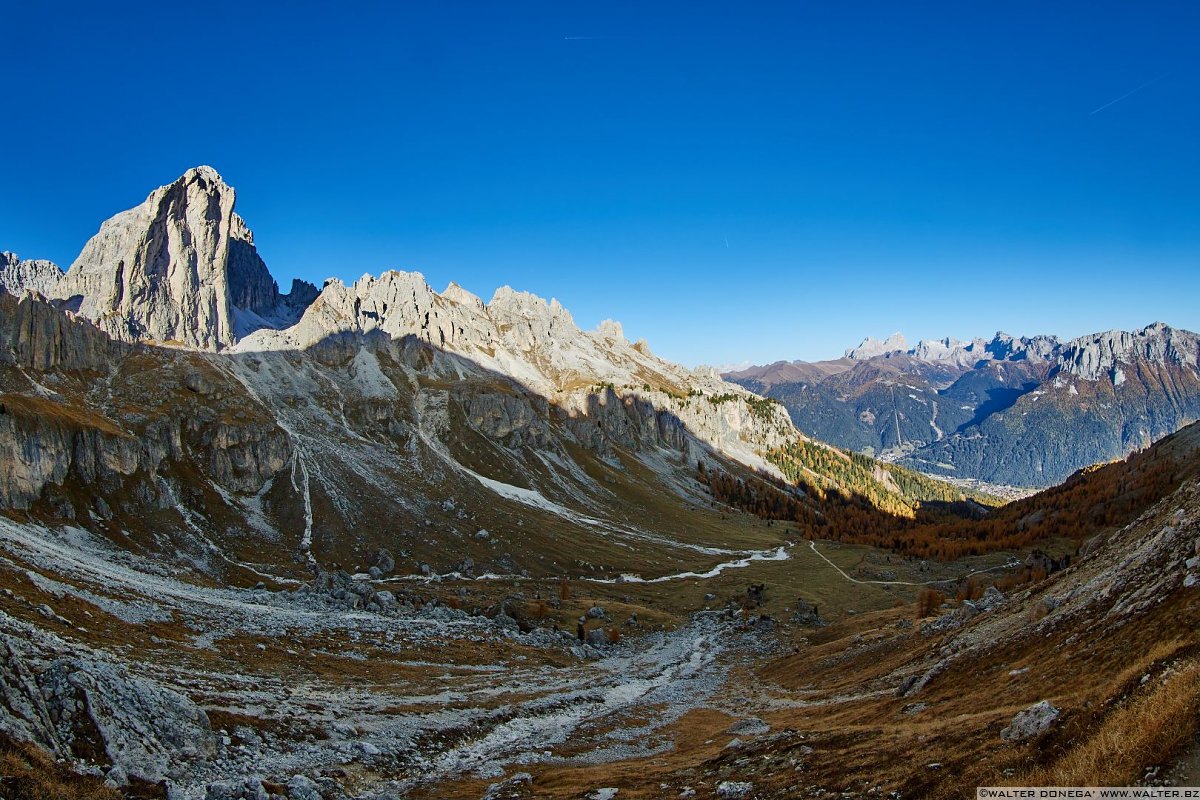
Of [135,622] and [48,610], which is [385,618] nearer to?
[135,622]

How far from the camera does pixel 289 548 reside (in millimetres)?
117625

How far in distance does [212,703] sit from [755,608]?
101032 millimetres

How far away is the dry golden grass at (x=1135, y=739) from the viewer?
51.8ft

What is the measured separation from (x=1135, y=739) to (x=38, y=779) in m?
33.7

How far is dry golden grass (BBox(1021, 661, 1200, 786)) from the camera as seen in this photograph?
15.8 metres

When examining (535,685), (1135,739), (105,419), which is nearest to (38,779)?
(1135,739)

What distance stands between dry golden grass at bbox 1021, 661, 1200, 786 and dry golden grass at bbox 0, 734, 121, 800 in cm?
3080

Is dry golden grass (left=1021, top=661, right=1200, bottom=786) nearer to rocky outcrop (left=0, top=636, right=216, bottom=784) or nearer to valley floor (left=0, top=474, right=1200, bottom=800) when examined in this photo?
valley floor (left=0, top=474, right=1200, bottom=800)

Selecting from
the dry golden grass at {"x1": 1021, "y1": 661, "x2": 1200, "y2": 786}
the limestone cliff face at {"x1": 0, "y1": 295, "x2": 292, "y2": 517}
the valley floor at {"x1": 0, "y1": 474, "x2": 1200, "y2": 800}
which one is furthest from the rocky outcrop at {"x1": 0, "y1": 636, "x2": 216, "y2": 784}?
the limestone cliff face at {"x1": 0, "y1": 295, "x2": 292, "y2": 517}

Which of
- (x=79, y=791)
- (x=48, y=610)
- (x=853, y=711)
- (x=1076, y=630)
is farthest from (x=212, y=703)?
(x=1076, y=630)

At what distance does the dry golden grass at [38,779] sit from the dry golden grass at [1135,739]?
101 feet

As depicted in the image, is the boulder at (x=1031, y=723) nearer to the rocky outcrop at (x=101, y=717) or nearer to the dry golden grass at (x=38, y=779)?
the dry golden grass at (x=38, y=779)

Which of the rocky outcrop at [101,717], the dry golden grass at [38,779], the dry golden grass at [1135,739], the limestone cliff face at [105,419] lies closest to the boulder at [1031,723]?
the dry golden grass at [1135,739]

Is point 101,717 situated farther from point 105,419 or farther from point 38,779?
point 105,419
